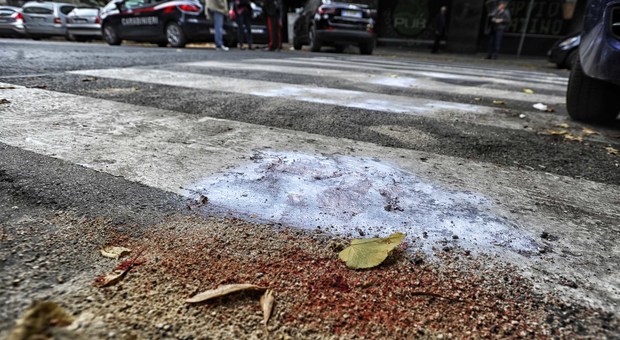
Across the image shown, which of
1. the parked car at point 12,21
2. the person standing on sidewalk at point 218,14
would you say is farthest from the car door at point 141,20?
the parked car at point 12,21

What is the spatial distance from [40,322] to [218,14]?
33.4ft

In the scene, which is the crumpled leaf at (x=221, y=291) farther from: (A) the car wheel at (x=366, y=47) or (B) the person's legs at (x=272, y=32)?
(A) the car wheel at (x=366, y=47)

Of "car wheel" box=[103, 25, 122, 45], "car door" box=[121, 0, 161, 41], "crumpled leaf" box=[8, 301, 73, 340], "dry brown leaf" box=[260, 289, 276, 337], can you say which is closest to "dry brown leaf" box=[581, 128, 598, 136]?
"dry brown leaf" box=[260, 289, 276, 337]

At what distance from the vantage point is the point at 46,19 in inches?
593

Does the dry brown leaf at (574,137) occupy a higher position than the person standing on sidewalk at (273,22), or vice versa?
the person standing on sidewalk at (273,22)

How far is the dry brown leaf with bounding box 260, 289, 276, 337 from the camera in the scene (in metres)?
0.87

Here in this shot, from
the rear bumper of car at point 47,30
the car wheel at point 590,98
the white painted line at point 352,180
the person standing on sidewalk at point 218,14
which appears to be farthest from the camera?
the rear bumper of car at point 47,30

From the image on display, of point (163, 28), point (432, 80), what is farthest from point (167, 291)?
point (163, 28)

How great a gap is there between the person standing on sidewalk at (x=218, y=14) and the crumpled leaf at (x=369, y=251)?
9705mm

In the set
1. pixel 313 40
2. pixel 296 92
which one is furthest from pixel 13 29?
pixel 296 92

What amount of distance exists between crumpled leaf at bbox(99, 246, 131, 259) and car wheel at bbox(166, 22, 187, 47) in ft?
34.0

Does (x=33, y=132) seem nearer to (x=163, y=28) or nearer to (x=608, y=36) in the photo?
(x=608, y=36)

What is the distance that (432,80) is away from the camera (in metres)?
5.19

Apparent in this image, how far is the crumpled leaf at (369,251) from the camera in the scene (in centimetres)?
108
